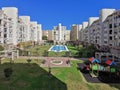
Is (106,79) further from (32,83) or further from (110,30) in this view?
(110,30)

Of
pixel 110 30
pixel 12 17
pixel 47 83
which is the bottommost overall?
pixel 47 83

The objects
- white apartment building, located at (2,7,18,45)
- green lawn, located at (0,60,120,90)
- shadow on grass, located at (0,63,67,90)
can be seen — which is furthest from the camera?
white apartment building, located at (2,7,18,45)

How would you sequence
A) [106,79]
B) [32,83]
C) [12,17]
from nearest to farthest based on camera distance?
1. [32,83]
2. [106,79]
3. [12,17]

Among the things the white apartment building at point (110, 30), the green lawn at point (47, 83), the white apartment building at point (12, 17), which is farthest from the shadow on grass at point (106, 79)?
the white apartment building at point (12, 17)

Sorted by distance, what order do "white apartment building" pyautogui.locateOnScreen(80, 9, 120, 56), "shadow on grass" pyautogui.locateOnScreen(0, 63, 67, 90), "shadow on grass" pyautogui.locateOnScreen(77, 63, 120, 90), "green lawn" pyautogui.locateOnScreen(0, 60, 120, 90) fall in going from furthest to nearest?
1. "white apartment building" pyautogui.locateOnScreen(80, 9, 120, 56)
2. "shadow on grass" pyautogui.locateOnScreen(77, 63, 120, 90)
3. "green lawn" pyautogui.locateOnScreen(0, 60, 120, 90)
4. "shadow on grass" pyautogui.locateOnScreen(0, 63, 67, 90)

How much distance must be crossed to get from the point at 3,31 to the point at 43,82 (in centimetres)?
4547

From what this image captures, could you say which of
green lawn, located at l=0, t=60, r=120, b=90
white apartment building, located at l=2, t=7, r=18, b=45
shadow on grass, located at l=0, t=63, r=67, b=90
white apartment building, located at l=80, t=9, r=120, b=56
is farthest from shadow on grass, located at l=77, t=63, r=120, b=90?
white apartment building, located at l=2, t=7, r=18, b=45

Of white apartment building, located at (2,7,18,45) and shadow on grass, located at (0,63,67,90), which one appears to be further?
white apartment building, located at (2,7,18,45)

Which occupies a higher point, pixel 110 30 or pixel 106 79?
pixel 110 30

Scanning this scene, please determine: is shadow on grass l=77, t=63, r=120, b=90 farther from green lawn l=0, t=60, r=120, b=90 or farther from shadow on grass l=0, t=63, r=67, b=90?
shadow on grass l=0, t=63, r=67, b=90

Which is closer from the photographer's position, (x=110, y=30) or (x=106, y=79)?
(x=106, y=79)

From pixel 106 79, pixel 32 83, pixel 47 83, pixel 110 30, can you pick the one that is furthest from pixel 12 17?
pixel 106 79

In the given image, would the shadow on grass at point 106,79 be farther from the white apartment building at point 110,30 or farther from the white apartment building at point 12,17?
the white apartment building at point 12,17

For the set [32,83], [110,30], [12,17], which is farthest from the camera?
[12,17]
